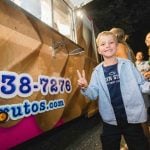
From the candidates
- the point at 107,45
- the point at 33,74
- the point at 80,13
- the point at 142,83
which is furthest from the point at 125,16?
the point at 142,83

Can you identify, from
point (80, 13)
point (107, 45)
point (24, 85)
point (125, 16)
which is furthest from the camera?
point (125, 16)

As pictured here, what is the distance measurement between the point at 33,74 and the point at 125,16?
582 inches

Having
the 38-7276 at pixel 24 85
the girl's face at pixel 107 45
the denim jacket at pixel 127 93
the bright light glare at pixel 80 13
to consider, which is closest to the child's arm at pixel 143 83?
the denim jacket at pixel 127 93

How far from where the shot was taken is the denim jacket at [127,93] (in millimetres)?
2316

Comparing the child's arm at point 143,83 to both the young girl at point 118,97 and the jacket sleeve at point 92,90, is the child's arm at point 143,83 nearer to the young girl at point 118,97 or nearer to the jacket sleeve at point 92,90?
the young girl at point 118,97

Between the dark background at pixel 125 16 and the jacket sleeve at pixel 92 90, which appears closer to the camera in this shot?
the jacket sleeve at pixel 92 90

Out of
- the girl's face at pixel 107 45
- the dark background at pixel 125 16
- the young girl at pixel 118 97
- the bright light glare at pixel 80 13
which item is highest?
the dark background at pixel 125 16

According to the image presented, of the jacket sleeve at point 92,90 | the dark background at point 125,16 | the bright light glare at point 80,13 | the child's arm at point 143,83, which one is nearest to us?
the child's arm at point 143,83

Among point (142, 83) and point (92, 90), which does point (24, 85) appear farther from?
point (142, 83)

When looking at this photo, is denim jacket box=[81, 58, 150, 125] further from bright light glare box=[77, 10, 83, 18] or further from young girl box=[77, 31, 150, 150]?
bright light glare box=[77, 10, 83, 18]

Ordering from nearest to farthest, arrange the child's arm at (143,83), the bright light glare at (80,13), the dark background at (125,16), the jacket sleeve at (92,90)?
the child's arm at (143,83), the jacket sleeve at (92,90), the bright light glare at (80,13), the dark background at (125,16)

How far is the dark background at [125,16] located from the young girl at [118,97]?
12502 mm

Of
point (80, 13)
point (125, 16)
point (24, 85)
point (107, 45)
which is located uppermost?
point (125, 16)

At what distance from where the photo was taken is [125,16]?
661 inches
